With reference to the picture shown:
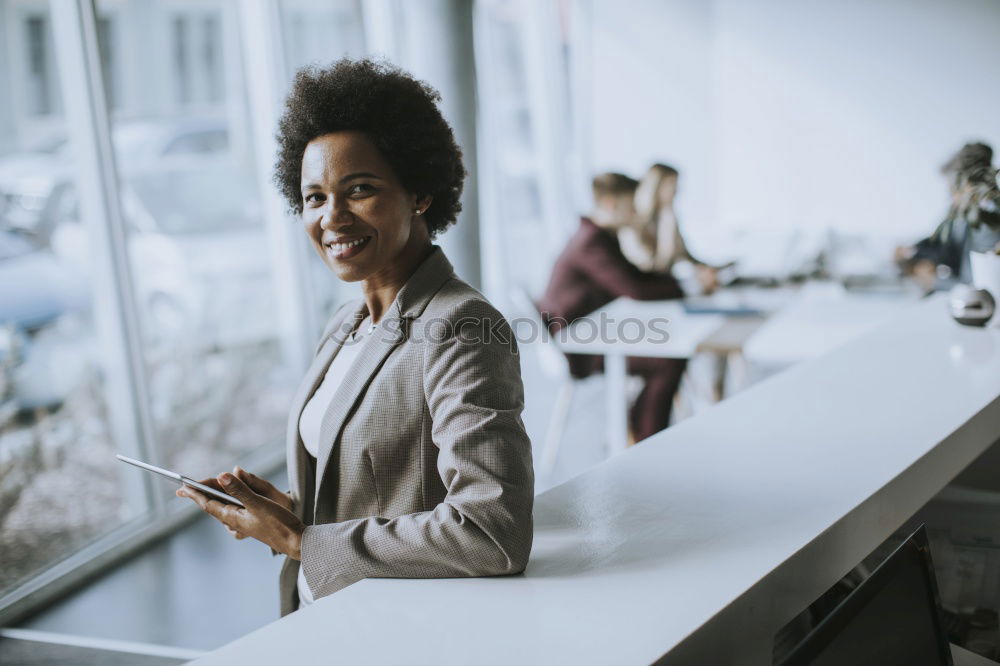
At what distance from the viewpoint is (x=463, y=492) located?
46.0 inches

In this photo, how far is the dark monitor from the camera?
0.94 meters

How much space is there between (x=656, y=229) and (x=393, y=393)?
430 centimetres

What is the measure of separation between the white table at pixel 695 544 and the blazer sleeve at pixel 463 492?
0.04 metres

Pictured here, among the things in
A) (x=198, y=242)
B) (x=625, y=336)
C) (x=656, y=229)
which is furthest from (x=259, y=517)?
(x=656, y=229)

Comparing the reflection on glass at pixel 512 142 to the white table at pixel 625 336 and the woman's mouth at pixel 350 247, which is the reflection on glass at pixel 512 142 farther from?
the woman's mouth at pixel 350 247

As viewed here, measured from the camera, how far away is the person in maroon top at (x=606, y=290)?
4289 millimetres

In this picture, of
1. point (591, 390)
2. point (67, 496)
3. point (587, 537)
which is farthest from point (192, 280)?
point (587, 537)

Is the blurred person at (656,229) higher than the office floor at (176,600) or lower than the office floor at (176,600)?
higher

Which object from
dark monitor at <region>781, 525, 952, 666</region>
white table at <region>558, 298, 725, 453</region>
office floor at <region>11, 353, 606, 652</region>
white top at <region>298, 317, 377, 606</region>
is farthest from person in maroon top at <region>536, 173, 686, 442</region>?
dark monitor at <region>781, 525, 952, 666</region>

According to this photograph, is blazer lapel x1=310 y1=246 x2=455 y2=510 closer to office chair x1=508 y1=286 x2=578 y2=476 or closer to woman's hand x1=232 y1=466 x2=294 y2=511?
woman's hand x1=232 y1=466 x2=294 y2=511

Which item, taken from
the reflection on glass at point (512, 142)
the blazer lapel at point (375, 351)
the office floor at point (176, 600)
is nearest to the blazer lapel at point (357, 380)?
the blazer lapel at point (375, 351)

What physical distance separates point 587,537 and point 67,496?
9.49 ft

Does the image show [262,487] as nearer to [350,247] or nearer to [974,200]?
[350,247]

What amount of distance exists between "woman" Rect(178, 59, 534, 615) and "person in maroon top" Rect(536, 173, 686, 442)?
2831 millimetres
